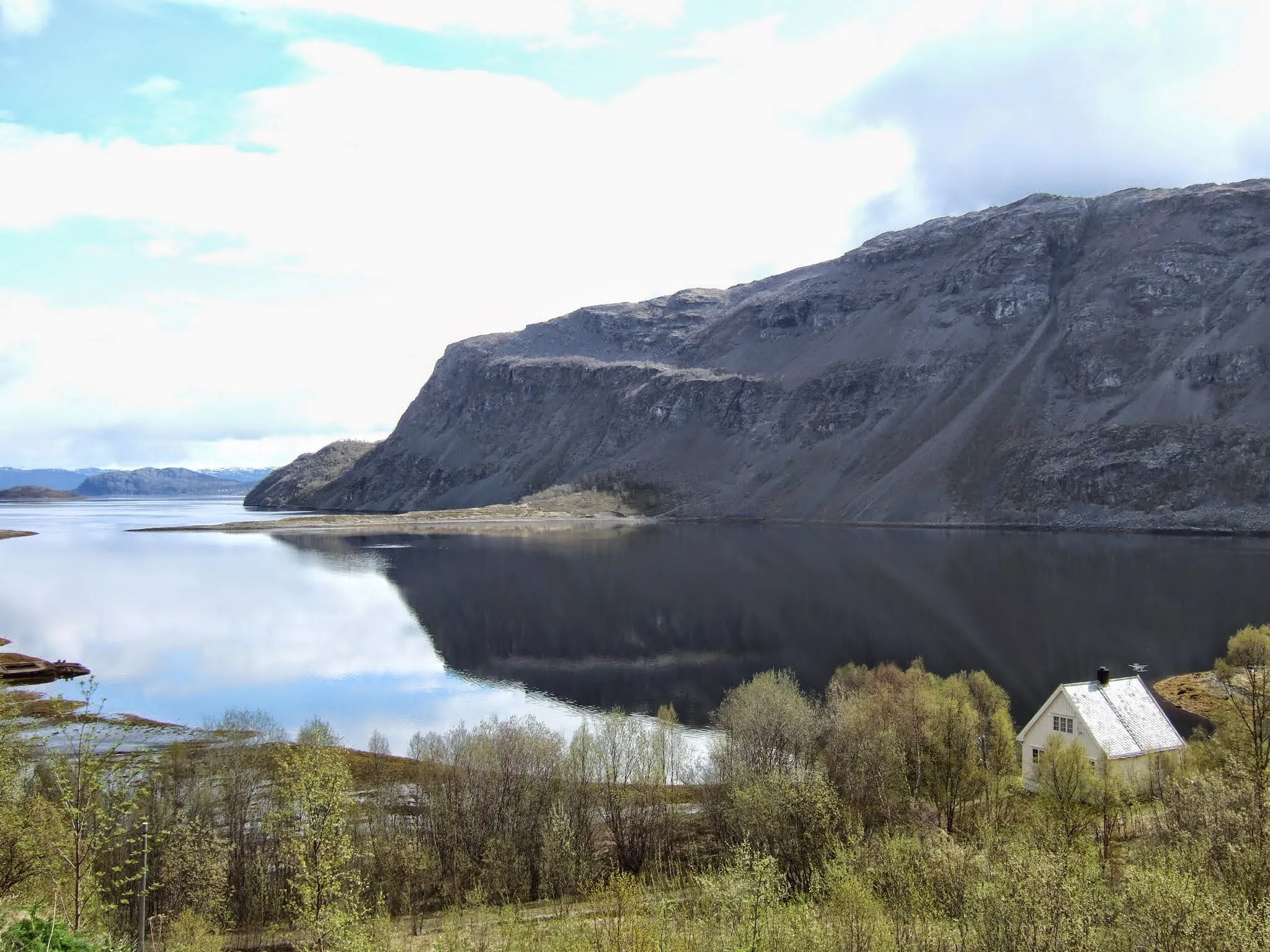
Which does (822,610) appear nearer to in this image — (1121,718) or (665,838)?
(1121,718)

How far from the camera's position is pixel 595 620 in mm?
75188

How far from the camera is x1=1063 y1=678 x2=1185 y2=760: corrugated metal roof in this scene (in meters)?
34.6

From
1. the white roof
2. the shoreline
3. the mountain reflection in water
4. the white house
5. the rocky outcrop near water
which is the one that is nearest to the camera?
the white house

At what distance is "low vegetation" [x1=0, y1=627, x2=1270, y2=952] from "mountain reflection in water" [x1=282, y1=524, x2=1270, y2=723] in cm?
1372

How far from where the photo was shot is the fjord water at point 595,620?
180 ft

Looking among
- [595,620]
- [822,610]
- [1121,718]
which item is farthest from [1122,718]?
[595,620]

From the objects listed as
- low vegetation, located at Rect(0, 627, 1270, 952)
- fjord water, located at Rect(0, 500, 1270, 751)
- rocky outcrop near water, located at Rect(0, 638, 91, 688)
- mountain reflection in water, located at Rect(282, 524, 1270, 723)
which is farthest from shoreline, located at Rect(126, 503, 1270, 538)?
rocky outcrop near water, located at Rect(0, 638, 91, 688)

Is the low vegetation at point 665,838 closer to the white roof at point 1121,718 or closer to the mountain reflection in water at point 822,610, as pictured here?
the white roof at point 1121,718

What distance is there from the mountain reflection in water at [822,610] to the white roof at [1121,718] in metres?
8.21

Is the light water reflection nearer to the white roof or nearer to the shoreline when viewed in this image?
the white roof

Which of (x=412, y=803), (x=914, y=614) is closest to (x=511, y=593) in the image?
(x=914, y=614)

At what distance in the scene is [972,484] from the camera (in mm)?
163750

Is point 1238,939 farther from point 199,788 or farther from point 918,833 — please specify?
point 199,788

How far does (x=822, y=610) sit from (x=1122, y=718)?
1571 inches
